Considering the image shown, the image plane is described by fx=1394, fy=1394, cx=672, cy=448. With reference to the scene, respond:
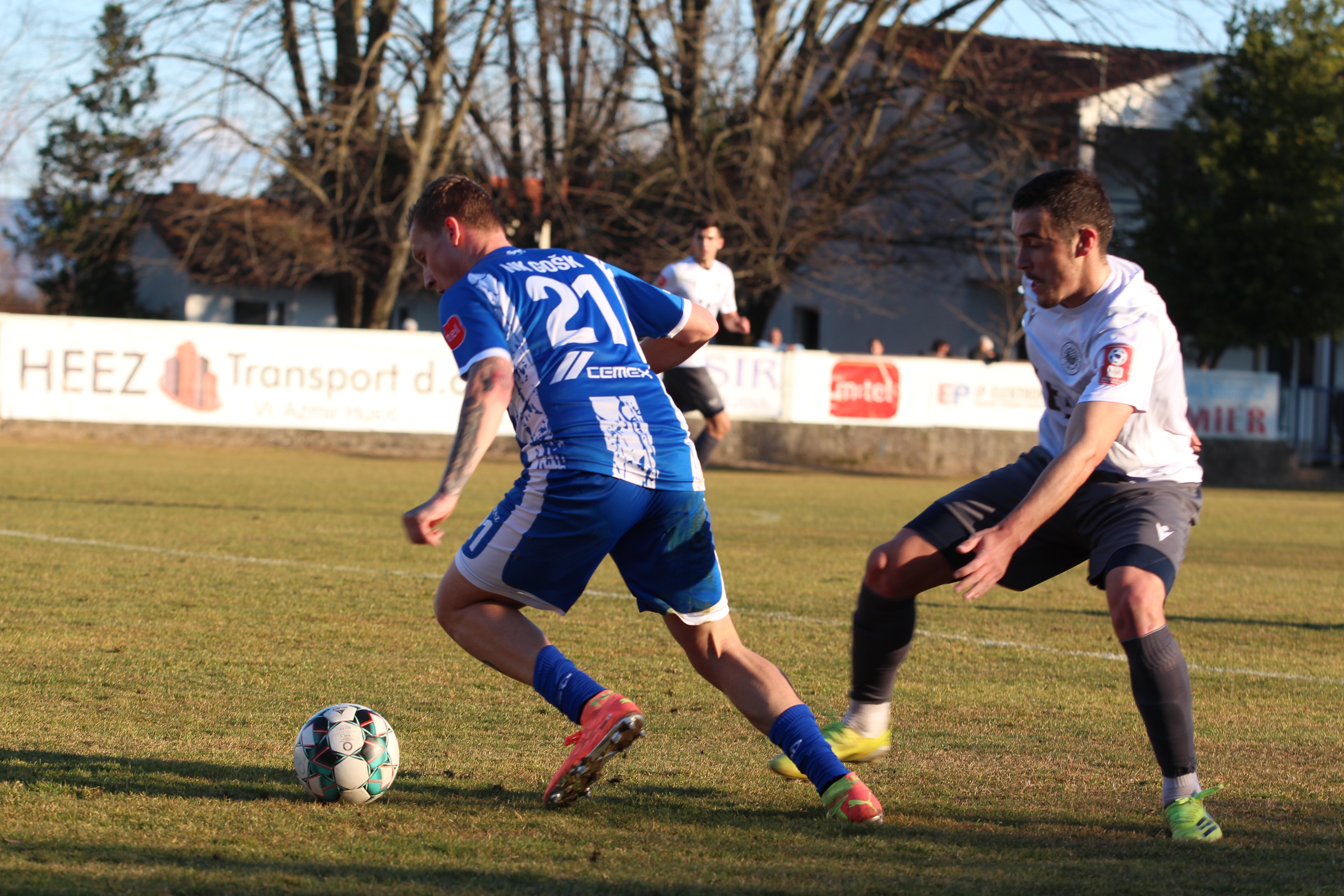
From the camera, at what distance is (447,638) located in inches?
243

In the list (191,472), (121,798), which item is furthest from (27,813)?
(191,472)

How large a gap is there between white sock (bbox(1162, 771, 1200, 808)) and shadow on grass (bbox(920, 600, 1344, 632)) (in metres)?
3.91

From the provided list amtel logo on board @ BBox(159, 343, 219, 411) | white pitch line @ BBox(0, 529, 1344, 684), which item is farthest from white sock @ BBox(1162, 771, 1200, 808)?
amtel logo on board @ BBox(159, 343, 219, 411)

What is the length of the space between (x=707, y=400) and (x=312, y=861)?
851cm

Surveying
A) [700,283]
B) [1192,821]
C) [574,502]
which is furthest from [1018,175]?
[574,502]

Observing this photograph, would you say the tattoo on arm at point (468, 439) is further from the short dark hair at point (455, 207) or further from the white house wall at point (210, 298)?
the white house wall at point (210, 298)

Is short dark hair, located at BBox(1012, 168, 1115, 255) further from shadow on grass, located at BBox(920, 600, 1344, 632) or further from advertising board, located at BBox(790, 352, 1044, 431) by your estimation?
advertising board, located at BBox(790, 352, 1044, 431)

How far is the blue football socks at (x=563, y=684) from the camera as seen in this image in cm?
356

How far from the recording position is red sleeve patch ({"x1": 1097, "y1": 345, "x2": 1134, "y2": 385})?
3562mm

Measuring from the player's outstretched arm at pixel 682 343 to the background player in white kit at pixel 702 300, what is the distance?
707 cm

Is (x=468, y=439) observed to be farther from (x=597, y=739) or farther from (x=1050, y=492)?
(x=1050, y=492)


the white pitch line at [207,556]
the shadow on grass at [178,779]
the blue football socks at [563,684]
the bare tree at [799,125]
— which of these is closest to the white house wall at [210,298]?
the bare tree at [799,125]

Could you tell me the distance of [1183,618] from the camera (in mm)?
7477

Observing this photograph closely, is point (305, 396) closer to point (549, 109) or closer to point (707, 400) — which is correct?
point (549, 109)
